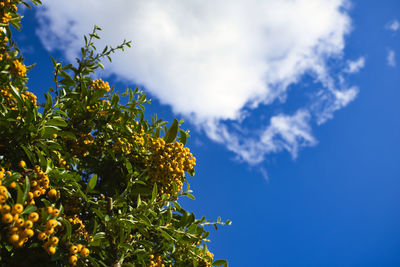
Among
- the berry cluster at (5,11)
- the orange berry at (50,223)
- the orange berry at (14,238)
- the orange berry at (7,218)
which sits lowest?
the orange berry at (14,238)

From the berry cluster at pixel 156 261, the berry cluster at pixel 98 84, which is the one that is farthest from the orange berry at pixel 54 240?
the berry cluster at pixel 98 84

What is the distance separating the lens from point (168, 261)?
3.70 m

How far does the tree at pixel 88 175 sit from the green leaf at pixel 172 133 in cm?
1

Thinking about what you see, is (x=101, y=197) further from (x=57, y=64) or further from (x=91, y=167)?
(x=57, y=64)

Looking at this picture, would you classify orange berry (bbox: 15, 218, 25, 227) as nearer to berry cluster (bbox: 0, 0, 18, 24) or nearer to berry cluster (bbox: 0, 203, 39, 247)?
berry cluster (bbox: 0, 203, 39, 247)

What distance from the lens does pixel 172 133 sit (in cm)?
399

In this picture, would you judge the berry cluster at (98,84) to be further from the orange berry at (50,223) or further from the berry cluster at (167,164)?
the orange berry at (50,223)

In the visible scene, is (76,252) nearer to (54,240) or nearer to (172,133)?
(54,240)

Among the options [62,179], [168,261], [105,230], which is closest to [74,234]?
[105,230]

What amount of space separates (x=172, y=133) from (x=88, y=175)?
4.58 feet

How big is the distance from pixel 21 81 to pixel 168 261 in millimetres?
2955

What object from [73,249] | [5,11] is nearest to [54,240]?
[73,249]

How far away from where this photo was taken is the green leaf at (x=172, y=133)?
3.98m

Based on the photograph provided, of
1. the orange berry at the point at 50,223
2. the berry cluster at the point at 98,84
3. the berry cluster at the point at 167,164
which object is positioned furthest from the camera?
the berry cluster at the point at 98,84
